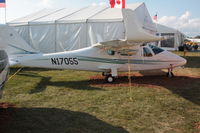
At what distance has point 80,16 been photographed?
1736cm

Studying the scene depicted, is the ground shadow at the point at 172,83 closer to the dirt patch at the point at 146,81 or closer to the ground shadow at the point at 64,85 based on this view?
the dirt patch at the point at 146,81

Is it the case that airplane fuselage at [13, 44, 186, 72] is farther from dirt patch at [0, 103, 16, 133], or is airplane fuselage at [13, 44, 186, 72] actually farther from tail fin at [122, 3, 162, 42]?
dirt patch at [0, 103, 16, 133]

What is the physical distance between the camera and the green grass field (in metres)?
5.04

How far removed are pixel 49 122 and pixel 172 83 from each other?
6.19m

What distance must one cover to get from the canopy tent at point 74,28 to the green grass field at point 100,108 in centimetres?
690

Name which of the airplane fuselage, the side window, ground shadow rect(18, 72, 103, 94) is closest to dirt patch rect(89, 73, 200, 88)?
ground shadow rect(18, 72, 103, 94)

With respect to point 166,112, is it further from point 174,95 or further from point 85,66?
point 85,66

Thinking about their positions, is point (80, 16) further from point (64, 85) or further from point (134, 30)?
point (134, 30)

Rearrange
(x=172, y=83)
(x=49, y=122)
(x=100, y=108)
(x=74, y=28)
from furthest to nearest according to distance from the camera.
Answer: (x=74, y=28) < (x=172, y=83) < (x=100, y=108) < (x=49, y=122)

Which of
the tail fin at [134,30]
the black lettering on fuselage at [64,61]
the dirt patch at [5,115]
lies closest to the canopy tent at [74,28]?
the black lettering on fuselage at [64,61]

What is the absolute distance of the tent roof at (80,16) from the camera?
1622 cm

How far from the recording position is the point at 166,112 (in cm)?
601

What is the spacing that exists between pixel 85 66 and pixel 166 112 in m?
4.99

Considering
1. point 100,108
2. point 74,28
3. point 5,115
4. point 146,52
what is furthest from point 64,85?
point 74,28
